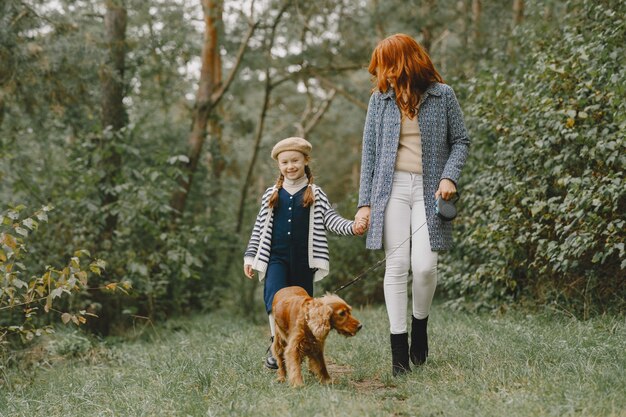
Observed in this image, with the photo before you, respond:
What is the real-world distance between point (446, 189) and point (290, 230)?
1.15m

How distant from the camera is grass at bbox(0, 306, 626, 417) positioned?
10.8 ft

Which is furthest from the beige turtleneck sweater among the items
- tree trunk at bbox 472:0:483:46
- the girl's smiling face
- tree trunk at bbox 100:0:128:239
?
tree trunk at bbox 472:0:483:46

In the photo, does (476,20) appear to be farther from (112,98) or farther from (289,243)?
(289,243)

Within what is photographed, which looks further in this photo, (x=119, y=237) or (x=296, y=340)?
(x=119, y=237)

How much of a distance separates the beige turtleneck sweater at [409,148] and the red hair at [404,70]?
71 millimetres

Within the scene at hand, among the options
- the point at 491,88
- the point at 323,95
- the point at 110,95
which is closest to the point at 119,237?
the point at 110,95

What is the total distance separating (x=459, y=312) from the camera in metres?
7.71

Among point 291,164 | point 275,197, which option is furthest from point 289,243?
point 291,164

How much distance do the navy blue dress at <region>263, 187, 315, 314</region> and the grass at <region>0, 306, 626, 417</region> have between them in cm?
68

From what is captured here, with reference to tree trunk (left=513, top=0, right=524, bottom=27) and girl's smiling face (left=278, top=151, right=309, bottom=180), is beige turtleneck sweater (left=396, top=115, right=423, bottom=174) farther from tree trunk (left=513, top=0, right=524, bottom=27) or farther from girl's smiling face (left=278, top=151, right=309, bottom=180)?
tree trunk (left=513, top=0, right=524, bottom=27)

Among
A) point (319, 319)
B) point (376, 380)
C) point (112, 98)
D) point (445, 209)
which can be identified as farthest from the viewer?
point (112, 98)

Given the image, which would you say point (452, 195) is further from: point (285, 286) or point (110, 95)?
point (110, 95)

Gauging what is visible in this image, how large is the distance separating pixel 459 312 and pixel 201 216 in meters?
5.89

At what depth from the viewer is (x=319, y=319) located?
3.79 meters
